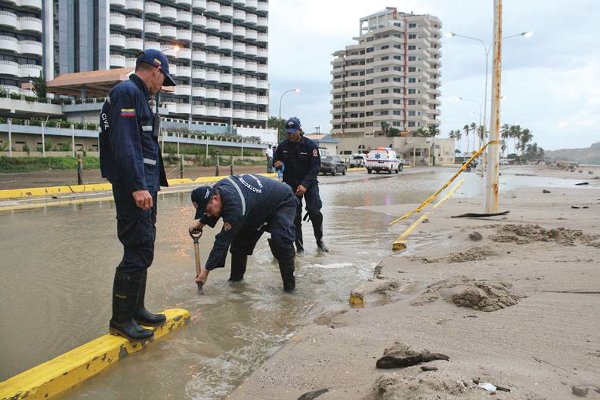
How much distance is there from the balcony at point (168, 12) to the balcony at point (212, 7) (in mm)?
6150

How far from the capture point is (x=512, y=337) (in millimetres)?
3031

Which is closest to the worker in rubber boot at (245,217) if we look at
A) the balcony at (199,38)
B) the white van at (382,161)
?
the white van at (382,161)

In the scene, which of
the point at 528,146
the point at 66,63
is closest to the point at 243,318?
the point at 66,63

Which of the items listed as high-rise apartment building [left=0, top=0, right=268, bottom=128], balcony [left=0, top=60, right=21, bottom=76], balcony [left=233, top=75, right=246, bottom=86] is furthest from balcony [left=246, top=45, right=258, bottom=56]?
balcony [left=0, top=60, right=21, bottom=76]

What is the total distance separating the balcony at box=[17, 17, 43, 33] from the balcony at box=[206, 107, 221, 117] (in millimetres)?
23292

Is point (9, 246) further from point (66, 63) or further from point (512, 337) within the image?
point (66, 63)

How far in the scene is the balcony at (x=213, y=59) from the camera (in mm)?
70944

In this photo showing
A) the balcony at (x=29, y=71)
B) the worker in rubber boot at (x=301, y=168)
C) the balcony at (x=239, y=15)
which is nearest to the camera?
the worker in rubber boot at (x=301, y=168)

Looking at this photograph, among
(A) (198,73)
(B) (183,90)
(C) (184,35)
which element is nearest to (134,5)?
(C) (184,35)

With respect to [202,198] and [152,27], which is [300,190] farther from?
[152,27]

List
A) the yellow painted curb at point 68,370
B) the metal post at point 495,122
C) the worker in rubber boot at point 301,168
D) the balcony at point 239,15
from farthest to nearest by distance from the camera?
the balcony at point 239,15, the metal post at point 495,122, the worker in rubber boot at point 301,168, the yellow painted curb at point 68,370

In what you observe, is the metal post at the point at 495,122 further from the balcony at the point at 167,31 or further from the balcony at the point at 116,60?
the balcony at the point at 167,31

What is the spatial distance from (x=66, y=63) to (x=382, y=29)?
6873cm

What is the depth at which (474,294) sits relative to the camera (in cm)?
379
